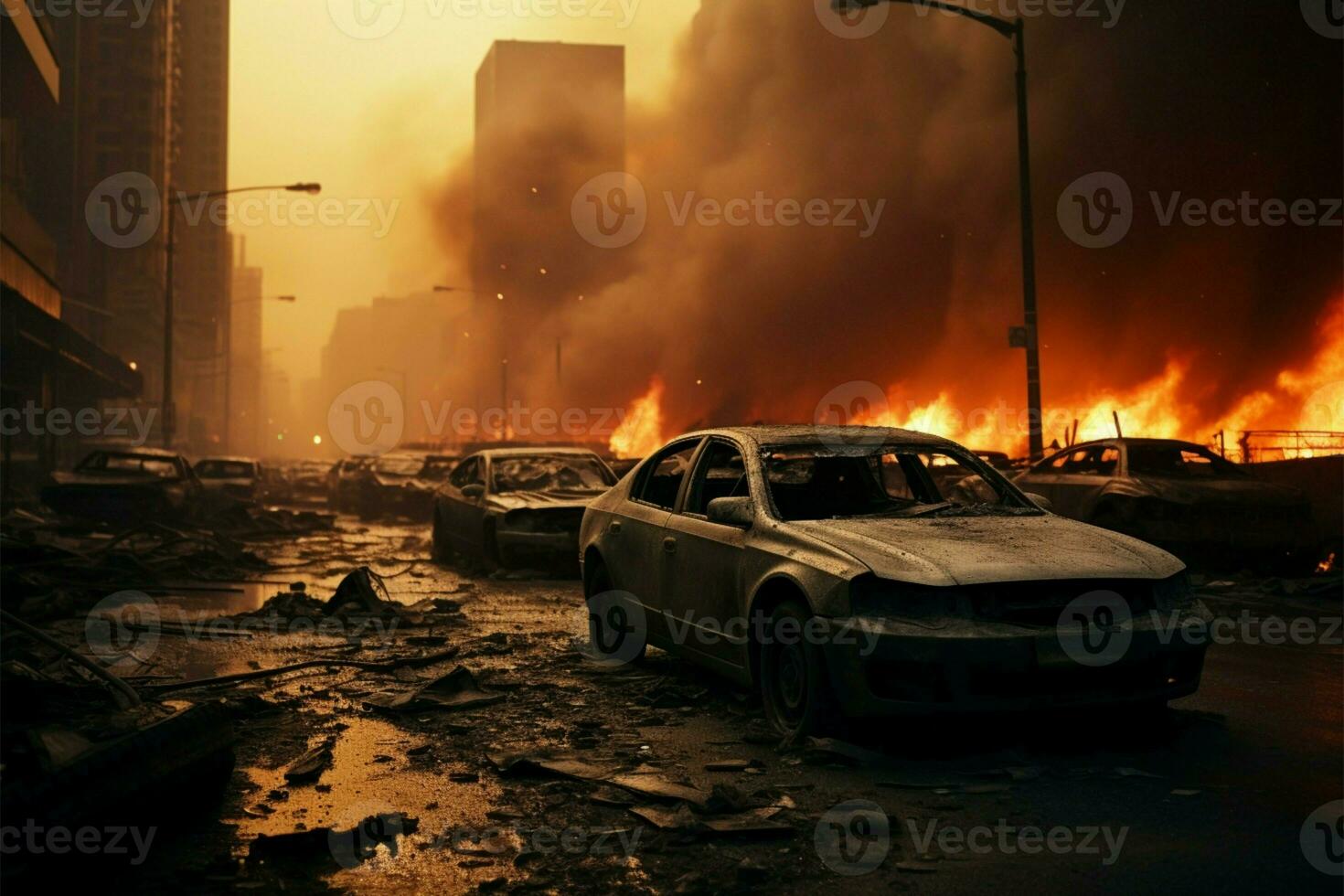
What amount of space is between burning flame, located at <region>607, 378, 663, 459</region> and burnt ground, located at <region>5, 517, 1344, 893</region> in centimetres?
4218

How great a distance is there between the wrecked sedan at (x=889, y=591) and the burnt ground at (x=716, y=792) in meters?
0.29

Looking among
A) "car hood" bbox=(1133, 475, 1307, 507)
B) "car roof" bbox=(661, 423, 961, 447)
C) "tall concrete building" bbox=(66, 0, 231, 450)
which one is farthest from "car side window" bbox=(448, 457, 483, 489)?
"tall concrete building" bbox=(66, 0, 231, 450)

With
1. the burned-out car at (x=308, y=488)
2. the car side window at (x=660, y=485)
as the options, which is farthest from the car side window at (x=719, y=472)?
the burned-out car at (x=308, y=488)

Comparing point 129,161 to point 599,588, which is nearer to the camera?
point 599,588

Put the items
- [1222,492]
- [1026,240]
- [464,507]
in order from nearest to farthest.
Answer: [1222,492]
[464,507]
[1026,240]

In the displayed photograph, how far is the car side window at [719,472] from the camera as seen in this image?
671 cm

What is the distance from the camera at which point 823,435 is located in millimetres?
6781

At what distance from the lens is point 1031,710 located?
16.3 feet

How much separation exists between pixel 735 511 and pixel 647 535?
1.16 metres

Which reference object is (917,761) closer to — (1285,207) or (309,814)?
(309,814)

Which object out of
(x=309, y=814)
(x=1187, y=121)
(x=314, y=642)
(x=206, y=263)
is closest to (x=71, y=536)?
(x=314, y=642)

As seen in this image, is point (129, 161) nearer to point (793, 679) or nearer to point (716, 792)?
point (793, 679)

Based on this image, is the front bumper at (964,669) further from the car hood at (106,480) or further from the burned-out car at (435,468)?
the burned-out car at (435,468)

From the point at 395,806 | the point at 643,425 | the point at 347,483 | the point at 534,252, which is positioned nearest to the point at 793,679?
the point at 395,806
